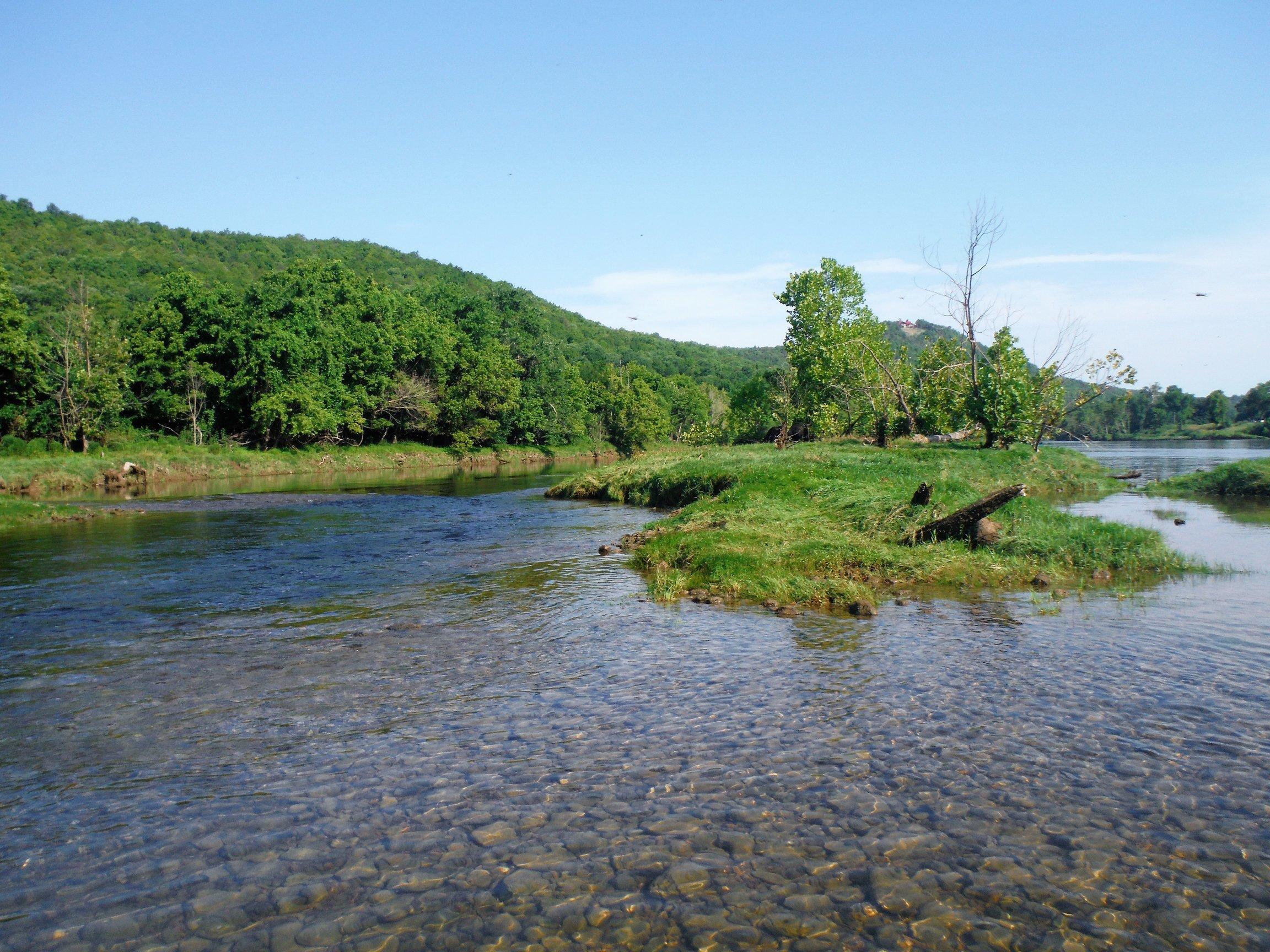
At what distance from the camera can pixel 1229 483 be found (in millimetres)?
30672

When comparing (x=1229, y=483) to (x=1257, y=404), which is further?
(x=1257, y=404)

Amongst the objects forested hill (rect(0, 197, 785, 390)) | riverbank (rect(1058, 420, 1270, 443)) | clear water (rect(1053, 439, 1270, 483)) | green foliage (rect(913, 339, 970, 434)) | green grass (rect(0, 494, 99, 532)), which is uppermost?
forested hill (rect(0, 197, 785, 390))

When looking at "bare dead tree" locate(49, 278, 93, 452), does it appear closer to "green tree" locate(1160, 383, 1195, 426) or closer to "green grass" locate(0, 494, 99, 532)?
"green grass" locate(0, 494, 99, 532)

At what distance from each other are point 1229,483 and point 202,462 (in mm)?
53405

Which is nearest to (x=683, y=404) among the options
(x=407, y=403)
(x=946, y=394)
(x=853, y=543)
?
(x=407, y=403)

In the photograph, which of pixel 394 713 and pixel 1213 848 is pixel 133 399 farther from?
pixel 1213 848

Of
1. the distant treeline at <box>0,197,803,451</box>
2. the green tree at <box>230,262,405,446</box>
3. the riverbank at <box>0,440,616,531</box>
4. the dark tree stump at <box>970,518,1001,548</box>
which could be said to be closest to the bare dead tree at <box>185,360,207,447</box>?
the distant treeline at <box>0,197,803,451</box>

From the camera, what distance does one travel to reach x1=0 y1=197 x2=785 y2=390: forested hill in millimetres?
69375

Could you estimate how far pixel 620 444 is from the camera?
91938 mm

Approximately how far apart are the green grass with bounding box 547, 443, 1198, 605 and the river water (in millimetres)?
1422

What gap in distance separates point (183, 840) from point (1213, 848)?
766cm

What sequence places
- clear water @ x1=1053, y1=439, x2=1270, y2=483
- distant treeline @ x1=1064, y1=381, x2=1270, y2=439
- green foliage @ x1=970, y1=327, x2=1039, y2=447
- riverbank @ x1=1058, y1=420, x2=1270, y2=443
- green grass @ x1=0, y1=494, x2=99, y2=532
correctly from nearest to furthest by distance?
green grass @ x1=0, y1=494, x2=99, y2=532 → green foliage @ x1=970, y1=327, x2=1039, y2=447 → clear water @ x1=1053, y1=439, x2=1270, y2=483 → riverbank @ x1=1058, y1=420, x2=1270, y2=443 → distant treeline @ x1=1064, y1=381, x2=1270, y2=439

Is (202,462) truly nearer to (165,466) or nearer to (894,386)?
(165,466)

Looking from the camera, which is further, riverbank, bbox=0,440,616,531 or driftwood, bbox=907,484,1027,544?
riverbank, bbox=0,440,616,531
